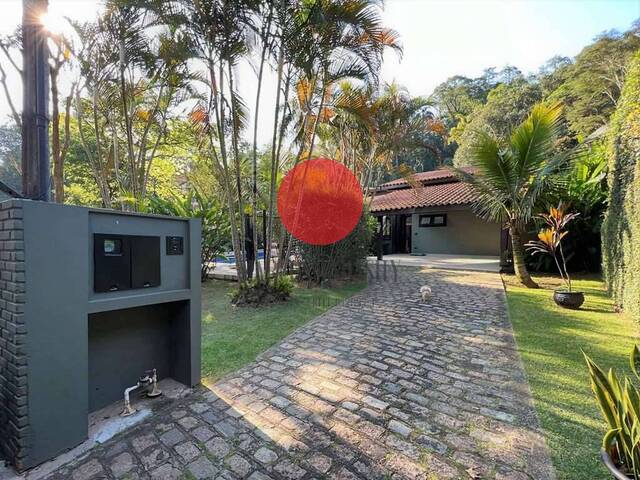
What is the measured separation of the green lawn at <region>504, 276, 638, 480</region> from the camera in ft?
6.93

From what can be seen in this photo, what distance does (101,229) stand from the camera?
7.50ft

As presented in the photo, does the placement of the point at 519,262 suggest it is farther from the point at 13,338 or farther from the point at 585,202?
the point at 13,338

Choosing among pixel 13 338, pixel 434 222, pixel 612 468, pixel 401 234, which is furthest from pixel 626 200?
pixel 401 234

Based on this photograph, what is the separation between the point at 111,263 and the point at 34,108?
154 cm

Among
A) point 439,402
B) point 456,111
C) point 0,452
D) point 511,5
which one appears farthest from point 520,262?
point 456,111

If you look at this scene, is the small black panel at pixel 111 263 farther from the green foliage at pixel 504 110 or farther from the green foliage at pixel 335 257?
the green foliage at pixel 504 110

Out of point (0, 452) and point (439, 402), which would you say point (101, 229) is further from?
point (439, 402)

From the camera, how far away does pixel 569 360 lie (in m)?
3.57

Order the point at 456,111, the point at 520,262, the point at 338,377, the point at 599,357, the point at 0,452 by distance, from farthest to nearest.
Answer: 1. the point at 456,111
2. the point at 520,262
3. the point at 599,357
4. the point at 338,377
5. the point at 0,452

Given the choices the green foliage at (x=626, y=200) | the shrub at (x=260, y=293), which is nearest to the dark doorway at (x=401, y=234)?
the green foliage at (x=626, y=200)

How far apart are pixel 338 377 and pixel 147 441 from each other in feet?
5.91

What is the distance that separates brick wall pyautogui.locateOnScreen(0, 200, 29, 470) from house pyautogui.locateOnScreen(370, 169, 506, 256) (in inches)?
525

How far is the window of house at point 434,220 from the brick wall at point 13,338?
666 inches

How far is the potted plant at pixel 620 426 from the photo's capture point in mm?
1430
